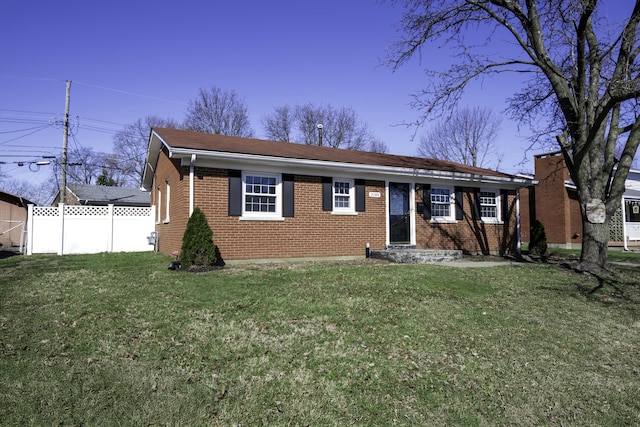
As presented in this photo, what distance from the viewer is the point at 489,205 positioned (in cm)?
1504

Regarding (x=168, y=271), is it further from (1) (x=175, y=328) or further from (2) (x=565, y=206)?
(2) (x=565, y=206)

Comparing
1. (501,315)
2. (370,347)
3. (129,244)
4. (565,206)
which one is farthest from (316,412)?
(565,206)

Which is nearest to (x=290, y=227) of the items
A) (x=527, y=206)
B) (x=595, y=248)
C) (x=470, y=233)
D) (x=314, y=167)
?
(x=314, y=167)

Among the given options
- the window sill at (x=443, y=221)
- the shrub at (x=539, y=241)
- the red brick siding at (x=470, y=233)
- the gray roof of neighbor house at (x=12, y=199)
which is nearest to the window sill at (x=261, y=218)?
the red brick siding at (x=470, y=233)

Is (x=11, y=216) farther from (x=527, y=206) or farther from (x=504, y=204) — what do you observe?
(x=527, y=206)

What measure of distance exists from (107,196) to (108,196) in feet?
0.23

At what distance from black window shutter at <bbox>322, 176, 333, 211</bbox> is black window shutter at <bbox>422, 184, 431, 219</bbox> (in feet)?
11.6

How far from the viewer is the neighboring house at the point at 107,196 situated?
26.0 m

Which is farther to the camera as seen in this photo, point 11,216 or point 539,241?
point 11,216

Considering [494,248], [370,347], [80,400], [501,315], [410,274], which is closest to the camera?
[80,400]

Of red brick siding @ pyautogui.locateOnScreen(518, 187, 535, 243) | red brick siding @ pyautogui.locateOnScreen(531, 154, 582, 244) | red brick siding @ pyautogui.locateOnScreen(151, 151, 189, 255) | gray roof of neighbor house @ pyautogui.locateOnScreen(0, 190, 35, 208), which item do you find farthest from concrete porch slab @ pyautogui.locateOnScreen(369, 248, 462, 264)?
gray roof of neighbor house @ pyautogui.locateOnScreen(0, 190, 35, 208)

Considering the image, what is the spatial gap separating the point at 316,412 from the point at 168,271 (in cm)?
626

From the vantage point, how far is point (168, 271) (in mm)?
8773

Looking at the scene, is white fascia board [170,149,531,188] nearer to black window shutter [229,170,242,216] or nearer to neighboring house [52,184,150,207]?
black window shutter [229,170,242,216]
